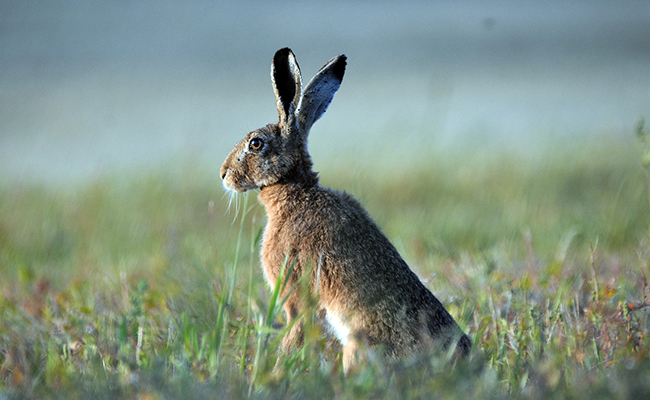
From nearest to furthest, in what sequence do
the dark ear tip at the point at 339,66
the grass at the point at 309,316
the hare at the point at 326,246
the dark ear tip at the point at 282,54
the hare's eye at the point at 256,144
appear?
1. the grass at the point at 309,316
2. the hare at the point at 326,246
3. the dark ear tip at the point at 282,54
4. the dark ear tip at the point at 339,66
5. the hare's eye at the point at 256,144

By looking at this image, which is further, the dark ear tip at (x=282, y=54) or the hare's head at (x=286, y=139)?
the hare's head at (x=286, y=139)

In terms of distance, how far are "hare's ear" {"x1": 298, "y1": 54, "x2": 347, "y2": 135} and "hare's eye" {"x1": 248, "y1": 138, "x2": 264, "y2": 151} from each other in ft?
0.98

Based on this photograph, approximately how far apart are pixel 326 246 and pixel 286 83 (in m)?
1.25

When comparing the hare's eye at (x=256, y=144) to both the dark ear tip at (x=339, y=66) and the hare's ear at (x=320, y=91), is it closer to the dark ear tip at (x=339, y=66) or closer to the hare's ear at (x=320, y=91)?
the hare's ear at (x=320, y=91)

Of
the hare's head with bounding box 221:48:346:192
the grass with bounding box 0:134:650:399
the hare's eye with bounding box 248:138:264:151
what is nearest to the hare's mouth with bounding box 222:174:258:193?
the hare's head with bounding box 221:48:346:192

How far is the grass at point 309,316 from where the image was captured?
10.4 feet

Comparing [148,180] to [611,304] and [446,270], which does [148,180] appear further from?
[611,304]

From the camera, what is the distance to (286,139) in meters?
4.84

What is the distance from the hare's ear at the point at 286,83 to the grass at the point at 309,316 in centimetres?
77

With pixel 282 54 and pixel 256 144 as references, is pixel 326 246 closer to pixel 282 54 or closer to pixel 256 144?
pixel 256 144

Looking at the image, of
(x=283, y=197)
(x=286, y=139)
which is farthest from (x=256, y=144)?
(x=283, y=197)

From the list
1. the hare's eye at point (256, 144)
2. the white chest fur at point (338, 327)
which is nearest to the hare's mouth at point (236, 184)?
the hare's eye at point (256, 144)

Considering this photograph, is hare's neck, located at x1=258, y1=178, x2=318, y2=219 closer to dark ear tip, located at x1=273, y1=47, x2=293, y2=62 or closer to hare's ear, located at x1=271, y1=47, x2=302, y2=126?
hare's ear, located at x1=271, y1=47, x2=302, y2=126

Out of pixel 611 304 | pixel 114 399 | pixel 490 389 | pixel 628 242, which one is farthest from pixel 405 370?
pixel 628 242
